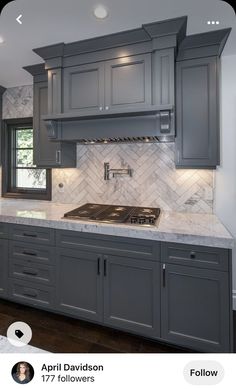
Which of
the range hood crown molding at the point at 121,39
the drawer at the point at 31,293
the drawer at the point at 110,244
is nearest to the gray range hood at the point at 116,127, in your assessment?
the range hood crown molding at the point at 121,39

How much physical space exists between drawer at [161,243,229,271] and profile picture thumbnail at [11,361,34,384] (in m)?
1.23

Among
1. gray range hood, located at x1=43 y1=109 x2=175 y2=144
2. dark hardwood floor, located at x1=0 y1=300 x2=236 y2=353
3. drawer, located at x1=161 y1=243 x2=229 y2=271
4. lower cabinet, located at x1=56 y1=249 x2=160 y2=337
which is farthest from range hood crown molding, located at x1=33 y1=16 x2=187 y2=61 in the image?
dark hardwood floor, located at x1=0 y1=300 x2=236 y2=353

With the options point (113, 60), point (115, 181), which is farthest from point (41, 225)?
point (113, 60)

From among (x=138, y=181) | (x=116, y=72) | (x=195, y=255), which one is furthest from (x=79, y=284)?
(x=116, y=72)

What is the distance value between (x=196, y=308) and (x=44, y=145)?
2033 mm

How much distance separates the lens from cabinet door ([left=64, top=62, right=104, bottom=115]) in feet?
6.37

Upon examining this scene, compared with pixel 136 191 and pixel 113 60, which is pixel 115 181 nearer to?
pixel 136 191

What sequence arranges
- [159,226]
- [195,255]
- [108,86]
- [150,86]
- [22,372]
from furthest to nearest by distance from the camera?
[108,86]
[150,86]
[159,226]
[195,255]
[22,372]

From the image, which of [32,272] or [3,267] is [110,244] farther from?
[3,267]

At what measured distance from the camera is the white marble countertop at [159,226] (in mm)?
1438

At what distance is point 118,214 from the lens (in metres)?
1.96

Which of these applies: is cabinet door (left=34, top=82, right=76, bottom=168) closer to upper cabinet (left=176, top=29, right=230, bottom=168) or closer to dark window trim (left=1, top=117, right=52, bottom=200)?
dark window trim (left=1, top=117, right=52, bottom=200)

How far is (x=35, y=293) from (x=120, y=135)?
1.56m

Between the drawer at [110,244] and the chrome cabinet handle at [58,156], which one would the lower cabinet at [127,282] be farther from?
the chrome cabinet handle at [58,156]
